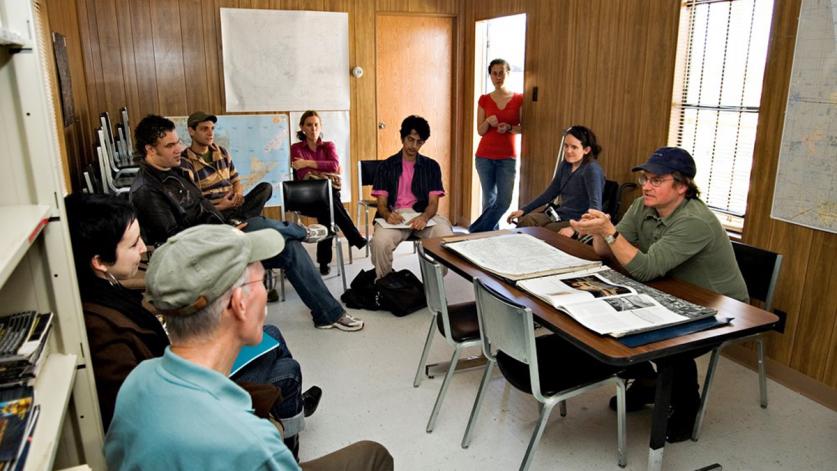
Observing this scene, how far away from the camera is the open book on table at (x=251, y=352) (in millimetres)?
2082

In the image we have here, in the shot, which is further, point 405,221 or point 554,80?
point 554,80

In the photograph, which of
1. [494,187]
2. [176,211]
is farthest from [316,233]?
A: [494,187]

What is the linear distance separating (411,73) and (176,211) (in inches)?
126

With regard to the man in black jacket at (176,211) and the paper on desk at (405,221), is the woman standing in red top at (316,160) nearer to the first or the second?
the paper on desk at (405,221)

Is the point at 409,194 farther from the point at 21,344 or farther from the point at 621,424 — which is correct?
the point at 21,344

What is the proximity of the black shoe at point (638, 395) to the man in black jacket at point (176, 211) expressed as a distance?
5.36ft

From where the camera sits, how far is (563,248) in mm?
2715

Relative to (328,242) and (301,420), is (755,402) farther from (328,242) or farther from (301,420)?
(328,242)

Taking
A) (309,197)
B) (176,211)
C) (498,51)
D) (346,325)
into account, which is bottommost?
(346,325)

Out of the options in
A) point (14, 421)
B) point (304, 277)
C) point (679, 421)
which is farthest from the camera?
point (304, 277)

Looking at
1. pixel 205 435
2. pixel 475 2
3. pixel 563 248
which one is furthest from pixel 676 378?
pixel 475 2

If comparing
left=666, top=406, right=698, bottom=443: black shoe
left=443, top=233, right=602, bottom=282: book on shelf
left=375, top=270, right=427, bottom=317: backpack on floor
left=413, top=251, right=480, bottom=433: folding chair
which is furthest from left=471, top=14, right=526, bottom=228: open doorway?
left=666, top=406, right=698, bottom=443: black shoe

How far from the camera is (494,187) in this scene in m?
5.46

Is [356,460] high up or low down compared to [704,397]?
up
